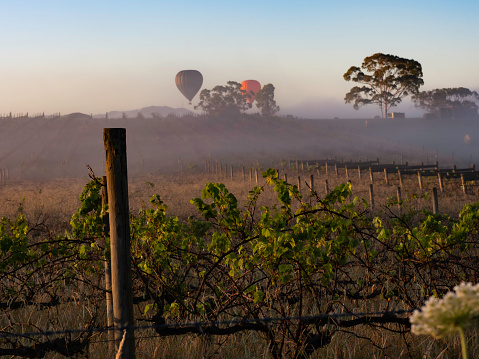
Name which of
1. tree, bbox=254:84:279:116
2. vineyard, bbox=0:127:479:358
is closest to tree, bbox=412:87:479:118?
tree, bbox=254:84:279:116

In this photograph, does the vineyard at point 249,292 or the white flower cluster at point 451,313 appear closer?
the white flower cluster at point 451,313

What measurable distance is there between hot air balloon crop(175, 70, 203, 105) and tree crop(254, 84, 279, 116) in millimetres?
15571

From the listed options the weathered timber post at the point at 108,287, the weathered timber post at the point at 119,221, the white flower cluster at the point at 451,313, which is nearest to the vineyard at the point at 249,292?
the weathered timber post at the point at 108,287

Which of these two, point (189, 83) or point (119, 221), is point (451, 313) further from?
point (189, 83)

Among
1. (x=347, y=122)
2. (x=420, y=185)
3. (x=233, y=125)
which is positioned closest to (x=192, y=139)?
(x=233, y=125)

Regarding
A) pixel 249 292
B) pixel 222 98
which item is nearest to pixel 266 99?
pixel 222 98

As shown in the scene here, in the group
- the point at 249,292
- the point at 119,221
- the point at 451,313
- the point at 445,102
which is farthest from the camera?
the point at 445,102

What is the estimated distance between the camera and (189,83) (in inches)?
4525

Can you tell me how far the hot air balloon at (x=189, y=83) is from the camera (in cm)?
11450

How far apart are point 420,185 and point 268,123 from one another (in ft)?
225

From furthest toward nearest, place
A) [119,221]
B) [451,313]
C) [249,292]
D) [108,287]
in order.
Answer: [249,292]
[108,287]
[119,221]
[451,313]

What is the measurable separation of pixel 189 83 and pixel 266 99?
20.5 metres

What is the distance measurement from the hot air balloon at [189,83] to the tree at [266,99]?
15571 mm

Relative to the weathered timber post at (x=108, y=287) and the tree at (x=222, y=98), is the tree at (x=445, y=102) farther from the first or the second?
the weathered timber post at (x=108, y=287)
